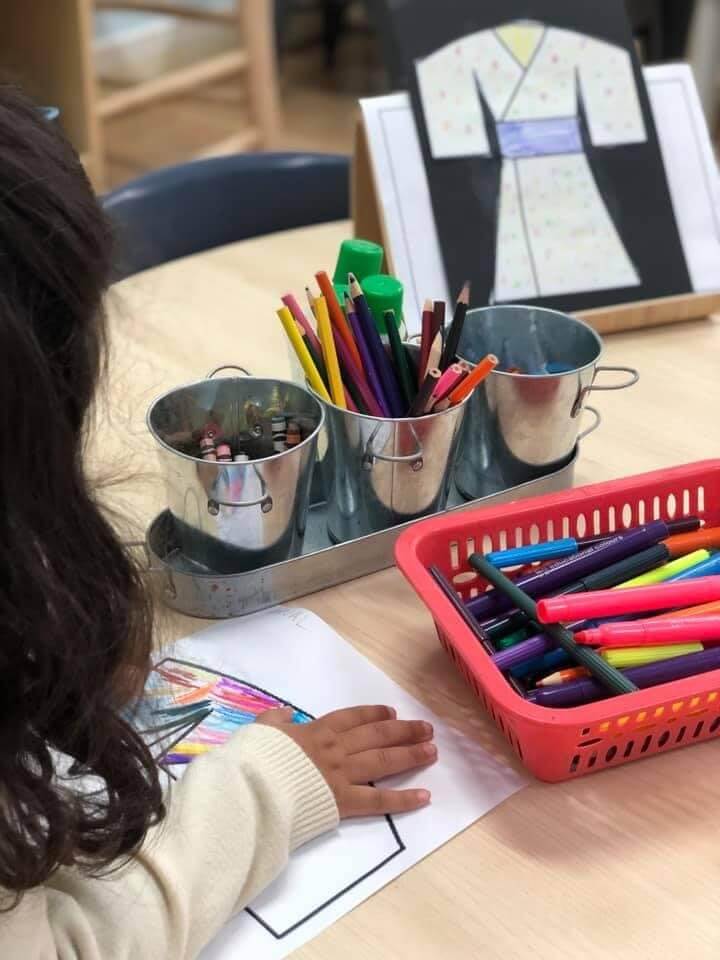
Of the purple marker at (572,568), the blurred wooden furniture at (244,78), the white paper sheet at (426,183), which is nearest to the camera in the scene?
the purple marker at (572,568)

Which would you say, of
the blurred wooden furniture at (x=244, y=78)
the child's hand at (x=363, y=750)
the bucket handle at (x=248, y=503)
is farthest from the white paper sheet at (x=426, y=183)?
the blurred wooden furniture at (x=244, y=78)

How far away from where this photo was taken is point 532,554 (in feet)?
2.15

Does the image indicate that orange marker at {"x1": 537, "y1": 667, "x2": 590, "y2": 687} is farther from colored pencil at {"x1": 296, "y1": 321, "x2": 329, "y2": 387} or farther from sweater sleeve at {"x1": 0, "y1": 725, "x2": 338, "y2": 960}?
colored pencil at {"x1": 296, "y1": 321, "x2": 329, "y2": 387}

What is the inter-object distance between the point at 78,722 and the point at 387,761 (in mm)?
177

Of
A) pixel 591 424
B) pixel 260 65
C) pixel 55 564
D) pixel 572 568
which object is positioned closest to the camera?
pixel 55 564

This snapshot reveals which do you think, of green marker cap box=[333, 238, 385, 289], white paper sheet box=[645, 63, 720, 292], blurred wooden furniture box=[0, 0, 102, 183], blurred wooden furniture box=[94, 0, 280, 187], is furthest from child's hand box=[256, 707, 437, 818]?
blurred wooden furniture box=[94, 0, 280, 187]

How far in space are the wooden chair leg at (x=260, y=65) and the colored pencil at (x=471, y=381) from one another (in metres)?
2.04

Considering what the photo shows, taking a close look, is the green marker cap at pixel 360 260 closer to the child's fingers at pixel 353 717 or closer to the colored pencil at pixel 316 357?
the colored pencil at pixel 316 357

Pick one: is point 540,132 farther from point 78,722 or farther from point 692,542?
point 78,722

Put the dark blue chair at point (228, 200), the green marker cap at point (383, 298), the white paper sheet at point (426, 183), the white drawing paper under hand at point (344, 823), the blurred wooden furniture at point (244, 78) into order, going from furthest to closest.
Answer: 1. the blurred wooden furniture at point (244, 78)
2. the dark blue chair at point (228, 200)
3. the white paper sheet at point (426, 183)
4. the green marker cap at point (383, 298)
5. the white drawing paper under hand at point (344, 823)

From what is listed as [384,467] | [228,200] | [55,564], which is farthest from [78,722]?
[228,200]

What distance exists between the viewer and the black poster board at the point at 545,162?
0.97 metres

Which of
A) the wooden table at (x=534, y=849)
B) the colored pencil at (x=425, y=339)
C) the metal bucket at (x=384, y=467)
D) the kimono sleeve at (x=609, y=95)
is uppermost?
the kimono sleeve at (x=609, y=95)

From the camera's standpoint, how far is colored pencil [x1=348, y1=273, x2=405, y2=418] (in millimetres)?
704
